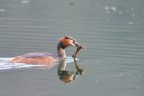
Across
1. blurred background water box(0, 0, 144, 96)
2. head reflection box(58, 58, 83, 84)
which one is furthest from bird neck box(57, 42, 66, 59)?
head reflection box(58, 58, 83, 84)

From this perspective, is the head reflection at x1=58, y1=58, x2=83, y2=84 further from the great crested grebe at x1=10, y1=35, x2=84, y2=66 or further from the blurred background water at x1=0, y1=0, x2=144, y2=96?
the great crested grebe at x1=10, y1=35, x2=84, y2=66

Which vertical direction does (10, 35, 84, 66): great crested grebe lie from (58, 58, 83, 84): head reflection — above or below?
above

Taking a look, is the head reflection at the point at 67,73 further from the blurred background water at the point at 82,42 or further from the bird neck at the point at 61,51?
the bird neck at the point at 61,51

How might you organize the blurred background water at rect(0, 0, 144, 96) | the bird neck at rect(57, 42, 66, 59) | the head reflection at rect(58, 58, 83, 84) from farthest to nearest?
the bird neck at rect(57, 42, 66, 59) < the head reflection at rect(58, 58, 83, 84) < the blurred background water at rect(0, 0, 144, 96)

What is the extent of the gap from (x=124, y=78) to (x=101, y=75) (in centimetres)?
62

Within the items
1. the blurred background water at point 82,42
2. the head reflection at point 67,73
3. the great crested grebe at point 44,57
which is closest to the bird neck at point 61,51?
the great crested grebe at point 44,57

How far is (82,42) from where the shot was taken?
67.9 feet

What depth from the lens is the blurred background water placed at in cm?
1436

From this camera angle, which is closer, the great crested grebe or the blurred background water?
the blurred background water

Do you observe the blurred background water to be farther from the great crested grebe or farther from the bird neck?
the bird neck

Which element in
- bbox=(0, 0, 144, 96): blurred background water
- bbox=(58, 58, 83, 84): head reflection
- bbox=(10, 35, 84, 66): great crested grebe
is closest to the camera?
bbox=(0, 0, 144, 96): blurred background water

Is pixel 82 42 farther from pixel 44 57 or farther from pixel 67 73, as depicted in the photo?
pixel 67 73

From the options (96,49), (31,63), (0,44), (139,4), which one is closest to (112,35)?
(96,49)

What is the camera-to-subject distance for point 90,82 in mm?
14945
